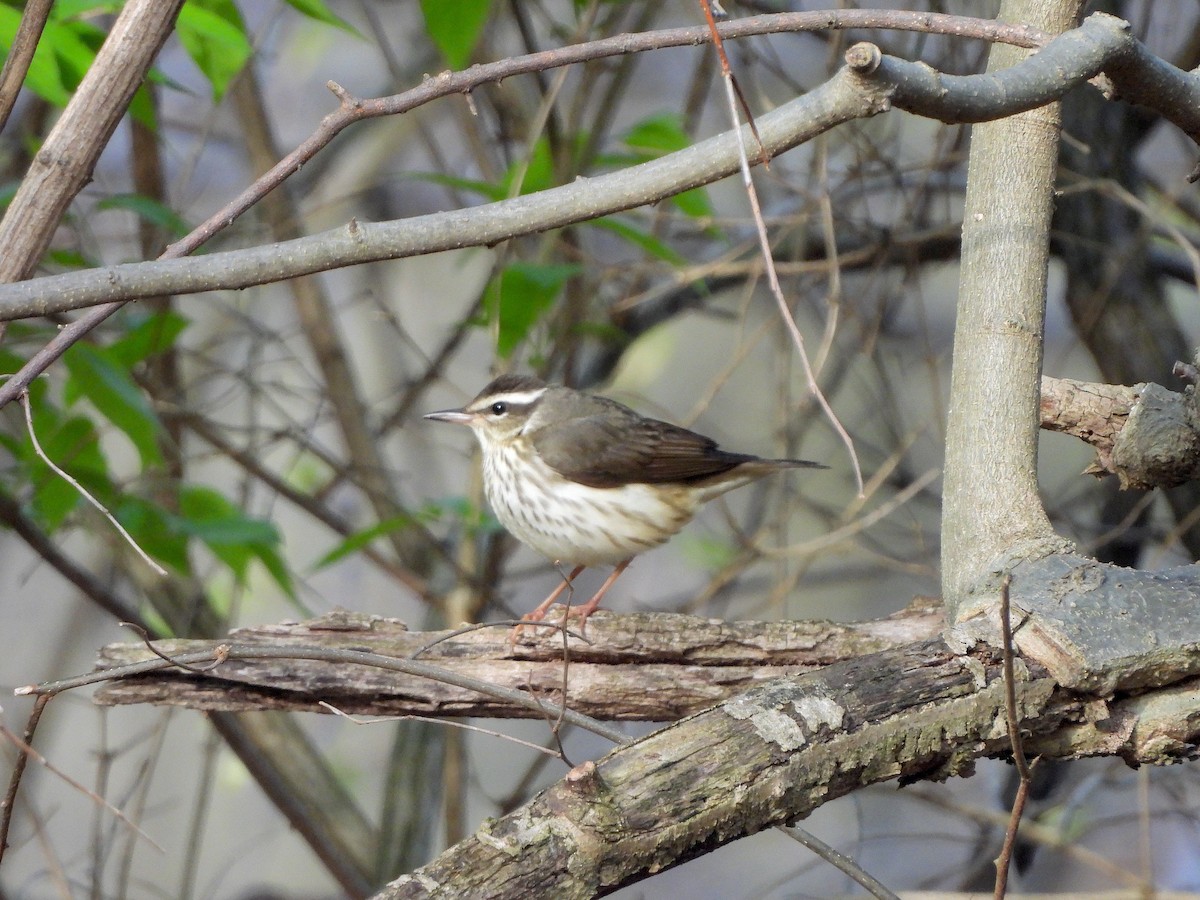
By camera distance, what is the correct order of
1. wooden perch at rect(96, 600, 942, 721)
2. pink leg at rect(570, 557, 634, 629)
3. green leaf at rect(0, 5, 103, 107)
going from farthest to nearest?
pink leg at rect(570, 557, 634, 629), green leaf at rect(0, 5, 103, 107), wooden perch at rect(96, 600, 942, 721)

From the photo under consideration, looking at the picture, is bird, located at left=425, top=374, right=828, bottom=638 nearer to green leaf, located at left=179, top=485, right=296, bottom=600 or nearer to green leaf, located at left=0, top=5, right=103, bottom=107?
green leaf, located at left=179, top=485, right=296, bottom=600

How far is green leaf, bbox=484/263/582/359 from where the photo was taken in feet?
11.2

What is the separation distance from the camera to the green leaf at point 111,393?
270cm

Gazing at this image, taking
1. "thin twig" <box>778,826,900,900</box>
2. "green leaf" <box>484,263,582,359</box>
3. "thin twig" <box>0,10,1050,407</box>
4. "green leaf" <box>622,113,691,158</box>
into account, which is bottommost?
"thin twig" <box>778,826,900,900</box>

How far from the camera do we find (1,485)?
3.40 metres

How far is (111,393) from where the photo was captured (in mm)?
2943

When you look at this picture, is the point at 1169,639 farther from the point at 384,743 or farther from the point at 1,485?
the point at 384,743

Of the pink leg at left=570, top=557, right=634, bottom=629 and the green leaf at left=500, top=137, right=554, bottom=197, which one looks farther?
the green leaf at left=500, top=137, right=554, bottom=197

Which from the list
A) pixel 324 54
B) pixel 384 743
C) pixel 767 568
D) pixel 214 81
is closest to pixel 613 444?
pixel 214 81

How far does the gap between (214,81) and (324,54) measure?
479 cm

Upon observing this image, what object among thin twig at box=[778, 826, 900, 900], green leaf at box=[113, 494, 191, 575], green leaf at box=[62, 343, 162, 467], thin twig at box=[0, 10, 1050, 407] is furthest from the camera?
green leaf at box=[113, 494, 191, 575]

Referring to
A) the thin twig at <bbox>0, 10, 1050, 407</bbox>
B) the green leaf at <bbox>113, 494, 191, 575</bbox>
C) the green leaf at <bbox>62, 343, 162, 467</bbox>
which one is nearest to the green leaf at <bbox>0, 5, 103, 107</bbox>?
the green leaf at <bbox>62, 343, 162, 467</bbox>

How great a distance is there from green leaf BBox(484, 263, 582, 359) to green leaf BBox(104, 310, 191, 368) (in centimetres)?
89

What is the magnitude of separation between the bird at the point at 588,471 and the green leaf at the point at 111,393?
3.80 ft
